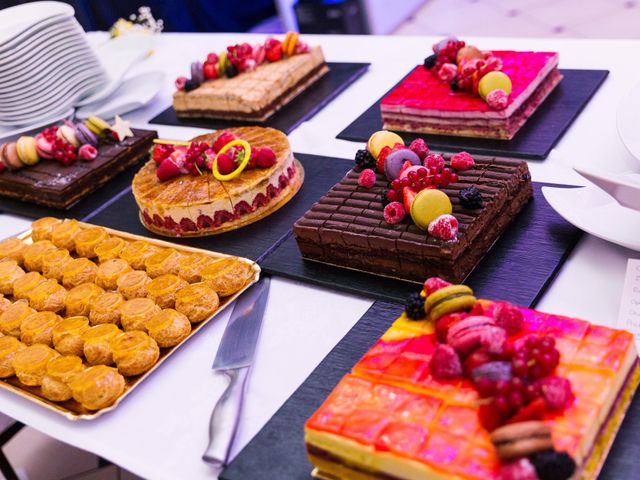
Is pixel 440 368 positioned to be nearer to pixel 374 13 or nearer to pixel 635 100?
pixel 635 100

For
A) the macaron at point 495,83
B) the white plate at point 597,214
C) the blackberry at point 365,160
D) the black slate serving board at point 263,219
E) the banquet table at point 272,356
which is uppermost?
the macaron at point 495,83

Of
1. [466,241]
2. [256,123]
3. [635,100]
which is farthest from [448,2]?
[466,241]

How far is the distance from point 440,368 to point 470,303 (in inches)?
9.5

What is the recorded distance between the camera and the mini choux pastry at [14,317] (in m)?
2.36

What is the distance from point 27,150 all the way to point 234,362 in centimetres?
203

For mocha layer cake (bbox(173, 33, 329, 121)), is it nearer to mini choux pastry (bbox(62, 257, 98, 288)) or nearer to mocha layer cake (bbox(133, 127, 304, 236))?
mocha layer cake (bbox(133, 127, 304, 236))

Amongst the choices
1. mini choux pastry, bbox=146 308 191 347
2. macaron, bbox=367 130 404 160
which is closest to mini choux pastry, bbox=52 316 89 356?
mini choux pastry, bbox=146 308 191 347

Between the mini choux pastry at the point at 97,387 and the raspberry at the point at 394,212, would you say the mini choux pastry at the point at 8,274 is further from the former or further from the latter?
the raspberry at the point at 394,212

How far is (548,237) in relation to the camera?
2240 millimetres

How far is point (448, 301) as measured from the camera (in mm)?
1746

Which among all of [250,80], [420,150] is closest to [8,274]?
[420,150]

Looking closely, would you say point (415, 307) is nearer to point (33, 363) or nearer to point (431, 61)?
point (33, 363)

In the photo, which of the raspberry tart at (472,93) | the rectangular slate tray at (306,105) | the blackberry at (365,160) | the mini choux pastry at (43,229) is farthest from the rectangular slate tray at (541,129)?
the mini choux pastry at (43,229)

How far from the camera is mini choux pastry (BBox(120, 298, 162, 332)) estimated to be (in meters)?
2.21
